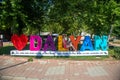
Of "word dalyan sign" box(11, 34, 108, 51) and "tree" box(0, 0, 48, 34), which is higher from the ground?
"tree" box(0, 0, 48, 34)

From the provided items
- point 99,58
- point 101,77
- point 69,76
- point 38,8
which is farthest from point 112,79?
point 38,8

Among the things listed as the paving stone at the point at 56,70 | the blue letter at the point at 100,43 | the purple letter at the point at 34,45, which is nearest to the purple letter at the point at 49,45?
the purple letter at the point at 34,45

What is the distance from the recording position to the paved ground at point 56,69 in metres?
11.0

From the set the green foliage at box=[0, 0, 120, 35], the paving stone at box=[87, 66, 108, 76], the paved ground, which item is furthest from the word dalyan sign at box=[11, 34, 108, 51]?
the paving stone at box=[87, 66, 108, 76]

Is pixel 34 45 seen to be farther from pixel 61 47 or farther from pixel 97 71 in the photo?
pixel 97 71

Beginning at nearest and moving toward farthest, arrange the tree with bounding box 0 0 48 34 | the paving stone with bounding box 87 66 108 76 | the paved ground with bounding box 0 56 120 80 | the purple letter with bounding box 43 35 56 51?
the paved ground with bounding box 0 56 120 80 → the paving stone with bounding box 87 66 108 76 → the tree with bounding box 0 0 48 34 → the purple letter with bounding box 43 35 56 51

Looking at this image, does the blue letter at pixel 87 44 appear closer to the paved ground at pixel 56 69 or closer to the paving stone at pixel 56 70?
the paved ground at pixel 56 69

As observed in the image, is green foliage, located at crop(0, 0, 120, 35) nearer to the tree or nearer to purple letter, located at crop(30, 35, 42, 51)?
the tree

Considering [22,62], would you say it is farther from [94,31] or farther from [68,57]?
[94,31]

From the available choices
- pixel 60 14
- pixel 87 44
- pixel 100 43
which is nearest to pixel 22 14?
pixel 60 14

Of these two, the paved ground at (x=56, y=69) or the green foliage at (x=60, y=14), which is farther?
the green foliage at (x=60, y=14)

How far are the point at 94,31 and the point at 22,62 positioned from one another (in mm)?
5022

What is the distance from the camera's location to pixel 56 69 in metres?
12.8

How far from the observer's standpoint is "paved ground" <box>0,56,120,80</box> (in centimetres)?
1102
